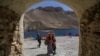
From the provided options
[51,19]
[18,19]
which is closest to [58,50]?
[18,19]

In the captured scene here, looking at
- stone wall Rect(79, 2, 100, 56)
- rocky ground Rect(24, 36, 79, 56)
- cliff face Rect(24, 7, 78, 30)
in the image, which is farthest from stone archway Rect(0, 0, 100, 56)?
cliff face Rect(24, 7, 78, 30)

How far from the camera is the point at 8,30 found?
5.07 metres

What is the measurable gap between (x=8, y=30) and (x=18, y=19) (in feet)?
1.25

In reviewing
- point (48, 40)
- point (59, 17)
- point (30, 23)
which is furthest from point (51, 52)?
point (59, 17)

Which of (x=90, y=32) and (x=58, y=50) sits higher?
(x=90, y=32)

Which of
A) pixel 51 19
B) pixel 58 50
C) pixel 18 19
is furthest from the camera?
pixel 51 19

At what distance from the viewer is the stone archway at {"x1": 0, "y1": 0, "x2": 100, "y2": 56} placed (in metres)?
4.80

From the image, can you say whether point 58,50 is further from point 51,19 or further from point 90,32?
point 51,19

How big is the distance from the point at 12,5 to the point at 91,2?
1755mm

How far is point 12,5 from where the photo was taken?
16.8 ft

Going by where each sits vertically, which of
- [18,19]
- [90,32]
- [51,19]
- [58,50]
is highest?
[51,19]

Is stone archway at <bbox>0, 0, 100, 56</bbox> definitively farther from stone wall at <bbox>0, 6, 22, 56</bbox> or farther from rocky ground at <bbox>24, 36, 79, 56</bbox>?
rocky ground at <bbox>24, 36, 79, 56</bbox>

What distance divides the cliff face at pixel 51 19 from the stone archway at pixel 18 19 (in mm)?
70681

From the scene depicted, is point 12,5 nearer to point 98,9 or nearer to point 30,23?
point 98,9
